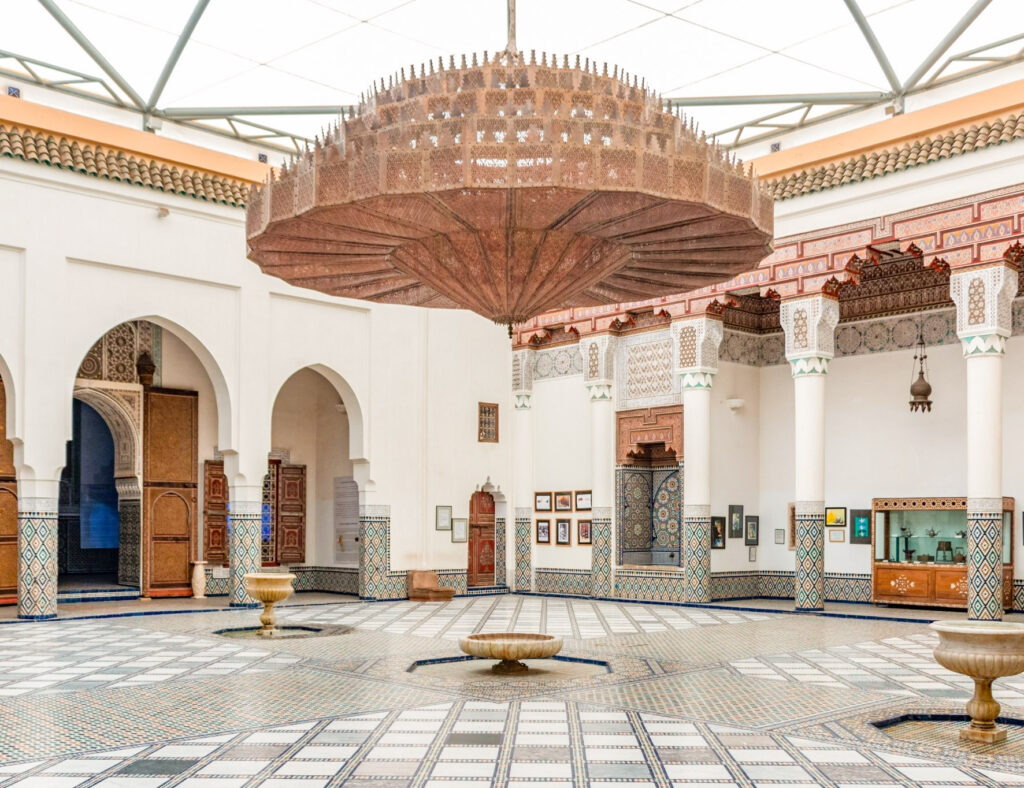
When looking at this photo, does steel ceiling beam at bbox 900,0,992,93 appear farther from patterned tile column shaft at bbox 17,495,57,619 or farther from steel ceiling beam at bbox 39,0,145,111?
patterned tile column shaft at bbox 17,495,57,619

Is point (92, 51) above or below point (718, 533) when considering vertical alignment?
above

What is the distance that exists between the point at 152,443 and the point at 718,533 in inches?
233

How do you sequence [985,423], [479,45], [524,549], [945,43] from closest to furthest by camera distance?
[945,43]
[985,423]
[479,45]
[524,549]

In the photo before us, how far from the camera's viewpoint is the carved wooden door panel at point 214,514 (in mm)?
11531

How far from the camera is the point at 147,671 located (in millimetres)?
6250

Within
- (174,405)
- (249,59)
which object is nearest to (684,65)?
(249,59)

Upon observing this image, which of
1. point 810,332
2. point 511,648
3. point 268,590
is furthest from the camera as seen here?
point 810,332

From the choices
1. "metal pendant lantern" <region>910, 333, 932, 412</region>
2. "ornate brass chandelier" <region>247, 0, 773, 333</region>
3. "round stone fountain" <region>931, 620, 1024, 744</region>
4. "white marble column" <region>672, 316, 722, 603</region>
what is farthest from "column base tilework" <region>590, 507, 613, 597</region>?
"round stone fountain" <region>931, 620, 1024, 744</region>

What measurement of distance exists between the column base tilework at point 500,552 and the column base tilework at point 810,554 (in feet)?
12.8

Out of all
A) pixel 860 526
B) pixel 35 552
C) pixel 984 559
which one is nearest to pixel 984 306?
pixel 984 559

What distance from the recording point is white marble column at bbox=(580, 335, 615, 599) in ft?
38.0

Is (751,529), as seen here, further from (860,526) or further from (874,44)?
(874,44)

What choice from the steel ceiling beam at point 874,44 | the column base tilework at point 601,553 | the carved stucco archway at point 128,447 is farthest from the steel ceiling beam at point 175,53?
the column base tilework at point 601,553

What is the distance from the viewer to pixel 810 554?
32.0 feet
